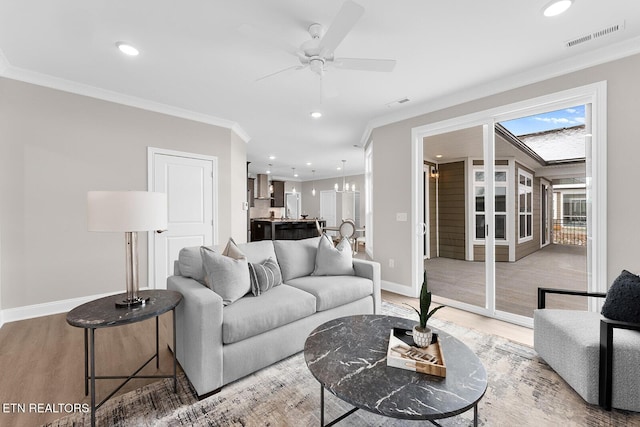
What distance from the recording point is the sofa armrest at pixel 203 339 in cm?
171

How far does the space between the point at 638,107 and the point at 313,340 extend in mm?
3300

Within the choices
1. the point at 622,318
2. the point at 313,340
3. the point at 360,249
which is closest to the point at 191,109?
the point at 313,340

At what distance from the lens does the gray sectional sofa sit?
1.74m

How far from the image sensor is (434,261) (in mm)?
4000

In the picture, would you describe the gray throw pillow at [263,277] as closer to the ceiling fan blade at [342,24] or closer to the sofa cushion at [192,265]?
the sofa cushion at [192,265]

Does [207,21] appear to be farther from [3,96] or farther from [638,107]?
[638,107]

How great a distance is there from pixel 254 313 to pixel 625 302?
2353 mm

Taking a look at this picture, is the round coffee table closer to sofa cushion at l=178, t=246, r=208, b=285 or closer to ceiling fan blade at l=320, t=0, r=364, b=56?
sofa cushion at l=178, t=246, r=208, b=285

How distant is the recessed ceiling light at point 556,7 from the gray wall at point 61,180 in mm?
4304

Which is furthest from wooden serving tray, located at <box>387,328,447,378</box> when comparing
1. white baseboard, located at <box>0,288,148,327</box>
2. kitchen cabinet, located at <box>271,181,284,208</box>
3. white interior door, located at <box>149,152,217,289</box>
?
kitchen cabinet, located at <box>271,181,284,208</box>

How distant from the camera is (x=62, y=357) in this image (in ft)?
7.23

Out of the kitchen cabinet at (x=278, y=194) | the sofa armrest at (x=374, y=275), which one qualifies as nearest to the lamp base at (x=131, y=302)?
the sofa armrest at (x=374, y=275)

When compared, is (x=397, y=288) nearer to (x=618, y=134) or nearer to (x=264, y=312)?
(x=264, y=312)

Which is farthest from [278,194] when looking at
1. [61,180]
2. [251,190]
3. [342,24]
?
[342,24]
